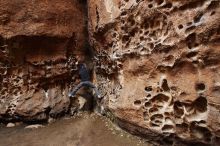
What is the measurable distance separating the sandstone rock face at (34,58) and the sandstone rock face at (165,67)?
2.73 ft

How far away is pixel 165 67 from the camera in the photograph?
2.77m

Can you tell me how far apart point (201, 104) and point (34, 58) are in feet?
8.34

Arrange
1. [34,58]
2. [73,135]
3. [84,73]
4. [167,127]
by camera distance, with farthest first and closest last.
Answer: [84,73], [34,58], [73,135], [167,127]

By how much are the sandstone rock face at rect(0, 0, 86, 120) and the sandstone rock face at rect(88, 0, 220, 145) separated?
83 centimetres

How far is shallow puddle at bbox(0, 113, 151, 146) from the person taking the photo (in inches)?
127

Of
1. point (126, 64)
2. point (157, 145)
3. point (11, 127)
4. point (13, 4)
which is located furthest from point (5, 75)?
point (157, 145)

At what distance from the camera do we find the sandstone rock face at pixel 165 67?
93.9 inches

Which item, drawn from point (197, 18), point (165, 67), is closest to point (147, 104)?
point (165, 67)

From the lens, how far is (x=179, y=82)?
8.66ft

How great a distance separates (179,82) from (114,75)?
119 cm

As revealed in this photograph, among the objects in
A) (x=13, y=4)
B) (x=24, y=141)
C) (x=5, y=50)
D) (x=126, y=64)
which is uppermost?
(x=13, y=4)

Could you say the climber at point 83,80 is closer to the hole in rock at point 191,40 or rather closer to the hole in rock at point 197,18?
the hole in rock at point 191,40

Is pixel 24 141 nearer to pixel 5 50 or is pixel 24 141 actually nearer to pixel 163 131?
pixel 5 50

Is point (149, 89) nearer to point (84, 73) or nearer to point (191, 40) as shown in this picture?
point (191, 40)
